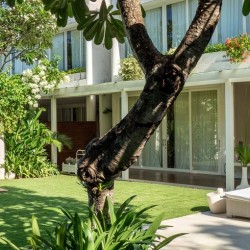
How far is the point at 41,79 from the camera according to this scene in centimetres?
1814

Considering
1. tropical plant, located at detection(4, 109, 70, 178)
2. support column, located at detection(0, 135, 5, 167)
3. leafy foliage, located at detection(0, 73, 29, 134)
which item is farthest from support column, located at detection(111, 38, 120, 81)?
support column, located at detection(0, 135, 5, 167)

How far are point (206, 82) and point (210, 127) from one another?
4043 mm

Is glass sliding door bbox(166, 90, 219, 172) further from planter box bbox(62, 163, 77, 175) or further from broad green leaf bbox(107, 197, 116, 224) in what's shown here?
broad green leaf bbox(107, 197, 116, 224)

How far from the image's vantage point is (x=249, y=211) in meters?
9.00

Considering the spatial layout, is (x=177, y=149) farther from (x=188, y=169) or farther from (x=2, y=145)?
(x=2, y=145)

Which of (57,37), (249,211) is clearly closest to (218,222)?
(249,211)

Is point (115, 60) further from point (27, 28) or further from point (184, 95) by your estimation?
point (27, 28)

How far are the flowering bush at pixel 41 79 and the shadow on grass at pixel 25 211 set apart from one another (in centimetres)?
496

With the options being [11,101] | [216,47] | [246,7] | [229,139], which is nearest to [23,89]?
[11,101]

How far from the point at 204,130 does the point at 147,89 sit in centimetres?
1415

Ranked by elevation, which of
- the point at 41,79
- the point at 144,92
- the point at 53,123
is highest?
the point at 41,79

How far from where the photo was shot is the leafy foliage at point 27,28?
15427 mm

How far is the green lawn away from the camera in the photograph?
8.96 m

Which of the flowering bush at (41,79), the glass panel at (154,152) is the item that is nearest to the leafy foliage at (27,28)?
the flowering bush at (41,79)
